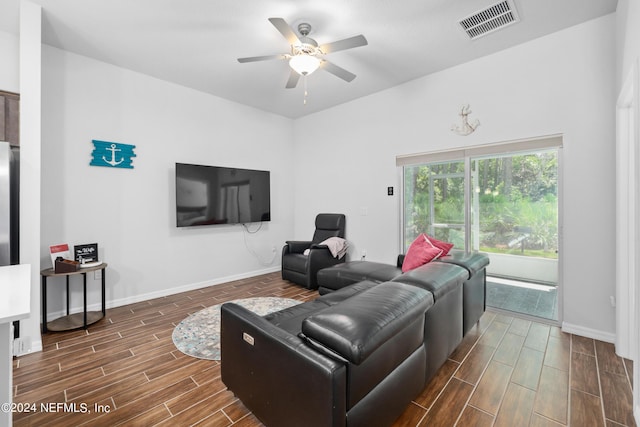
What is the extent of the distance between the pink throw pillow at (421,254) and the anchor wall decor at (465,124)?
4.65 feet

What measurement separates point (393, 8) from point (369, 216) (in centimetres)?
270

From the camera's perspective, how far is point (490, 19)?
261 cm

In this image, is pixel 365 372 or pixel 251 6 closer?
pixel 365 372

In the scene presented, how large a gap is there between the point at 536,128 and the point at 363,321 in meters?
2.98

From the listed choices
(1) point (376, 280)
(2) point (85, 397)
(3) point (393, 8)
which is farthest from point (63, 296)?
(3) point (393, 8)

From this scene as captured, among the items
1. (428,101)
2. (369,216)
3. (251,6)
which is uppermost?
(251,6)

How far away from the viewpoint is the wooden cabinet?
2.67 meters

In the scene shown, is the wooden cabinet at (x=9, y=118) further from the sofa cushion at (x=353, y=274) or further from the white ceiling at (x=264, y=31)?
the sofa cushion at (x=353, y=274)

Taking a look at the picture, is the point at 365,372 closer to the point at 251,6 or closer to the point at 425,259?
the point at 425,259

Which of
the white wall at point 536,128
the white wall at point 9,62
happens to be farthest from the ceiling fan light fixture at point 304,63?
the white wall at point 9,62

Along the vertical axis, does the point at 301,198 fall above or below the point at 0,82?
below

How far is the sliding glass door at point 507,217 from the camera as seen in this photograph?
9.94 feet

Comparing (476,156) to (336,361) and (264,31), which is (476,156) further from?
(336,361)

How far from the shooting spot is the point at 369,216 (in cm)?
446
